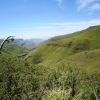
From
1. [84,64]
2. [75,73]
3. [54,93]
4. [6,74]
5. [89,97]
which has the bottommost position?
[84,64]

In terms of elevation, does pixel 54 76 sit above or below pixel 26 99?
below

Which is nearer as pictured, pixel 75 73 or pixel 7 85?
pixel 7 85

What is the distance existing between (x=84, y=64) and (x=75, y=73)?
4202 inches

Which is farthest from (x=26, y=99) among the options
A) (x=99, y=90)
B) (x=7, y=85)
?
(x=99, y=90)

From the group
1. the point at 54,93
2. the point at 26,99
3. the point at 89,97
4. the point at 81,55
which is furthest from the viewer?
the point at 81,55

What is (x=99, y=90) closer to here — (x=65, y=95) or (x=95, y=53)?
(x=65, y=95)

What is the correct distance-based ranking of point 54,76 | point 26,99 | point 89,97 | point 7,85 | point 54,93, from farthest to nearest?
point 54,76 → point 89,97 → point 7,85 → point 54,93 → point 26,99

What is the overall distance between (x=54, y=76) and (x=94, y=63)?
321 feet

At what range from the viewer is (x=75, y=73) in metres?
59.8

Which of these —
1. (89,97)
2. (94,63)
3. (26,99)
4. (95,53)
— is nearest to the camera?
(26,99)

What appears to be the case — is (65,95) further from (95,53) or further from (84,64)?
(95,53)

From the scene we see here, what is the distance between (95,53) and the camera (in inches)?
6905

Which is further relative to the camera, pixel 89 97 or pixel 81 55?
pixel 81 55

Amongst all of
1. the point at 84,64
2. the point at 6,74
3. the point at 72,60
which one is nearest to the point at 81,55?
the point at 72,60
